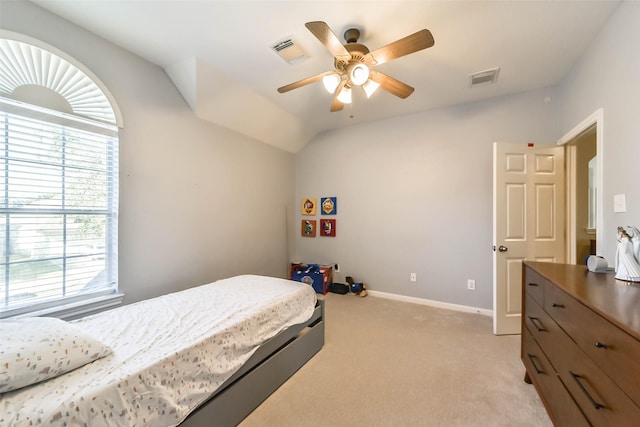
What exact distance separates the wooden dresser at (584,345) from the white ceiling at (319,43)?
1.82m

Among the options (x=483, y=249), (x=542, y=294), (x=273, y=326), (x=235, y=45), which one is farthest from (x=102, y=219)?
(x=483, y=249)

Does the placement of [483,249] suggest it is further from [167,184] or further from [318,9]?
[167,184]

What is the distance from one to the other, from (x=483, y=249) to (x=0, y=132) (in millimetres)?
4485

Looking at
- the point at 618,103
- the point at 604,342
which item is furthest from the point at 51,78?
the point at 618,103

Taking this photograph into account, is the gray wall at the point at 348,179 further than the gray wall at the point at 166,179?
No

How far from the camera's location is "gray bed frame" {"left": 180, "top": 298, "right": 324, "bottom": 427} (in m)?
1.30

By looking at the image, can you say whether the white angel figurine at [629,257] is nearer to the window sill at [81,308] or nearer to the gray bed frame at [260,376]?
the gray bed frame at [260,376]

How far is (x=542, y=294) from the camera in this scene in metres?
1.47

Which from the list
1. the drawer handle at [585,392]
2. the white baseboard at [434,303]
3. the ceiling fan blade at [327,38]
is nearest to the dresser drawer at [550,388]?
the drawer handle at [585,392]

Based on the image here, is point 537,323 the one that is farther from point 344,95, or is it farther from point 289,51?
point 289,51

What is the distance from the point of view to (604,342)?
86 cm

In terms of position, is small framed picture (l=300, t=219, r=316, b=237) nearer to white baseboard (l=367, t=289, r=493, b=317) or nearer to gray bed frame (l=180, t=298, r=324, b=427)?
white baseboard (l=367, t=289, r=493, b=317)

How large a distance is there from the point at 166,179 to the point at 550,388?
331cm

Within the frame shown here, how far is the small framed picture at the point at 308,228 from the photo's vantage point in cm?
427
